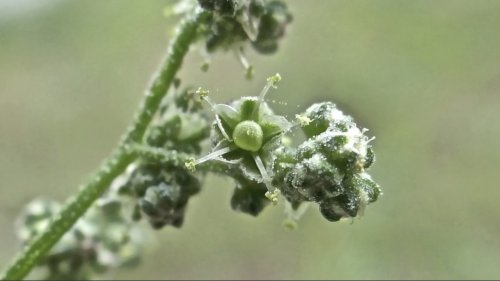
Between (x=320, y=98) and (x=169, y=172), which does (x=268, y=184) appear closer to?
(x=169, y=172)

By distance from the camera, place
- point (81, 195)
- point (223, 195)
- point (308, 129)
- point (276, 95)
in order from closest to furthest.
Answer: point (308, 129), point (81, 195), point (276, 95), point (223, 195)

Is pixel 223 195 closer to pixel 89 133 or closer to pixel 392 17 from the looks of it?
pixel 89 133

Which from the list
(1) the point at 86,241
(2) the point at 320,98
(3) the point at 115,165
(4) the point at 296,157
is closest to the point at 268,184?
(4) the point at 296,157

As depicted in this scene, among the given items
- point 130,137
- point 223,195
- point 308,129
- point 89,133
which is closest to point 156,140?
point 130,137

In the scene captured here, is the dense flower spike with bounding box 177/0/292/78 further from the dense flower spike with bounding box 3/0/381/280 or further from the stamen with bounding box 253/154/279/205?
the stamen with bounding box 253/154/279/205

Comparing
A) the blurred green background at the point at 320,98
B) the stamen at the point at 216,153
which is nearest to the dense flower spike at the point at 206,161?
the stamen at the point at 216,153

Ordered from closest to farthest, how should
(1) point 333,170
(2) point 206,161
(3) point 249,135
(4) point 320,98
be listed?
(1) point 333,170
(3) point 249,135
(2) point 206,161
(4) point 320,98
